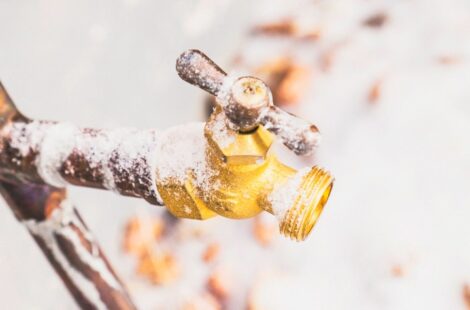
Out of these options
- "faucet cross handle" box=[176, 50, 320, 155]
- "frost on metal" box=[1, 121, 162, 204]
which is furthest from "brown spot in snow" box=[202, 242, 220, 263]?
"faucet cross handle" box=[176, 50, 320, 155]

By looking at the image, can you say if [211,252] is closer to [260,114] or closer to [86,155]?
[86,155]

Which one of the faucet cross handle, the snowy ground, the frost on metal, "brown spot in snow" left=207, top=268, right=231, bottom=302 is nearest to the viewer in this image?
the faucet cross handle

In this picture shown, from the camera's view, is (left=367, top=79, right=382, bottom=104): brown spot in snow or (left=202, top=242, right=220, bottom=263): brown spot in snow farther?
(left=367, top=79, right=382, bottom=104): brown spot in snow

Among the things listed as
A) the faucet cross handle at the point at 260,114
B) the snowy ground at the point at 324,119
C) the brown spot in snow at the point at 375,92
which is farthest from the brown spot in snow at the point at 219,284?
the faucet cross handle at the point at 260,114

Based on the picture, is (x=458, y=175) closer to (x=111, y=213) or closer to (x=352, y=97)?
(x=352, y=97)

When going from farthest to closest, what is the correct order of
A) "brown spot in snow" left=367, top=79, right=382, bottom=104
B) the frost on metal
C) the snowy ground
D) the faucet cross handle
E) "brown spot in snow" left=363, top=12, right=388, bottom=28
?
"brown spot in snow" left=363, top=12, right=388, bottom=28, "brown spot in snow" left=367, top=79, right=382, bottom=104, the snowy ground, the frost on metal, the faucet cross handle

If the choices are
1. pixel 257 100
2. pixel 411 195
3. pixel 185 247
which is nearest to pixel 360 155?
pixel 411 195

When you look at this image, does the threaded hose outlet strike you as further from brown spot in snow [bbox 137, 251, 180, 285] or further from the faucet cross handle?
brown spot in snow [bbox 137, 251, 180, 285]
